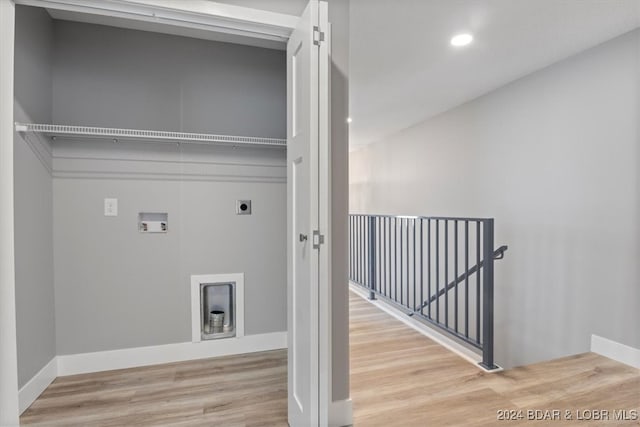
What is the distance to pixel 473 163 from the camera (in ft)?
13.0

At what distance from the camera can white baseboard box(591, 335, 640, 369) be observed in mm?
2326

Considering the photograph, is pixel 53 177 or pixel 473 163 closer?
pixel 53 177

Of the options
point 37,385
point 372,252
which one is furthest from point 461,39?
point 37,385

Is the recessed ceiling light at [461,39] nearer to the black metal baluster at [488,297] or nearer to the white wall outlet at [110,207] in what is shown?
the black metal baluster at [488,297]

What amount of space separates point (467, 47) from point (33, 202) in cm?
314

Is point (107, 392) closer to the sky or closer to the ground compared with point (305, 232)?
closer to the ground

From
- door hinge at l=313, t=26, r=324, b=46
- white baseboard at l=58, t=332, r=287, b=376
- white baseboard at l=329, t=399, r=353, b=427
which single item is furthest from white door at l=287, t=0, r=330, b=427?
white baseboard at l=58, t=332, r=287, b=376

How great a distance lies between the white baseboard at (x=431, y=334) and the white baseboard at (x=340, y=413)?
1.10m

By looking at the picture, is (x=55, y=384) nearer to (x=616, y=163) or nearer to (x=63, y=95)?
(x=63, y=95)

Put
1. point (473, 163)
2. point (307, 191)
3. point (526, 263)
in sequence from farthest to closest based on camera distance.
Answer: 1. point (473, 163)
2. point (526, 263)
3. point (307, 191)

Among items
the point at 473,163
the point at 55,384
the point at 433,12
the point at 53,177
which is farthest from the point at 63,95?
the point at 473,163

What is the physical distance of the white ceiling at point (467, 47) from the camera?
2073 mm

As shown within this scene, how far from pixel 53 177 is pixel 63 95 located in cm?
56

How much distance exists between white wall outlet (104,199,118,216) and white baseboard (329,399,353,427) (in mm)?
1913
